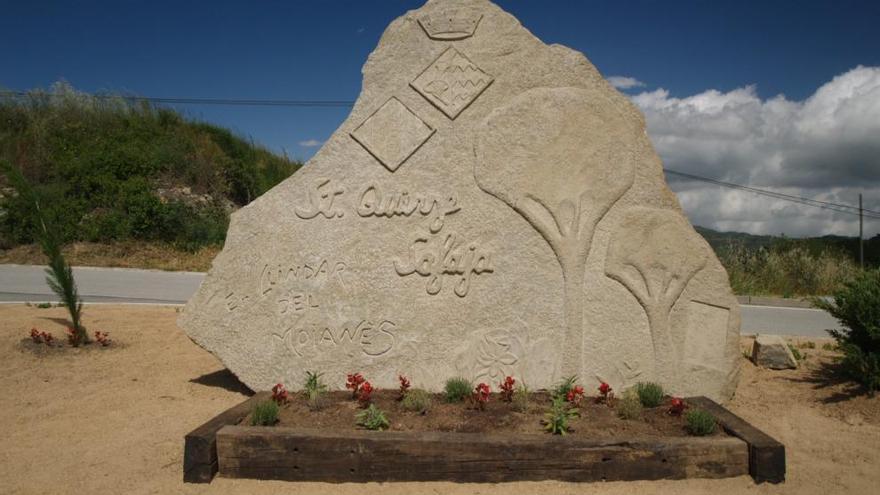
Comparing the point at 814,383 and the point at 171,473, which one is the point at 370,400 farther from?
the point at 814,383

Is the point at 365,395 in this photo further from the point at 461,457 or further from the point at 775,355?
the point at 775,355

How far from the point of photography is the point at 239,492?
4.09m

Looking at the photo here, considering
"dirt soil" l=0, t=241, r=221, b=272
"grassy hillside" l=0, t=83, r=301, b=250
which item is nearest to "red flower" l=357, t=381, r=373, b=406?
"dirt soil" l=0, t=241, r=221, b=272

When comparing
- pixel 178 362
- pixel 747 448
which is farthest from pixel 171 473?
pixel 747 448

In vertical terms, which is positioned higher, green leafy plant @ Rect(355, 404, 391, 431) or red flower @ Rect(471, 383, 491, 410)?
red flower @ Rect(471, 383, 491, 410)

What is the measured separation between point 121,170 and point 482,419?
17294 millimetres

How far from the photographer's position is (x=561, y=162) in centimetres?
559

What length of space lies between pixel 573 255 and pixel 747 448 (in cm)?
199

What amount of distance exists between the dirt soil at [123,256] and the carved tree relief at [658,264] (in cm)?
1295

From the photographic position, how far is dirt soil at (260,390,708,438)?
15.0 ft

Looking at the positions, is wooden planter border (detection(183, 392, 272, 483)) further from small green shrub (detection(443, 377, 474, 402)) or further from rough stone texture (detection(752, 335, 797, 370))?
rough stone texture (detection(752, 335, 797, 370))

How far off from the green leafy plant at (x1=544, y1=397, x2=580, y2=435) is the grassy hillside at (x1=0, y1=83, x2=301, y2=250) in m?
14.7

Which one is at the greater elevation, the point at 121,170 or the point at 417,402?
the point at 121,170

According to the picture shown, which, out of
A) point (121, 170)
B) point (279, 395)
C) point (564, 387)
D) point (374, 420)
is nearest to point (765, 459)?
point (564, 387)
